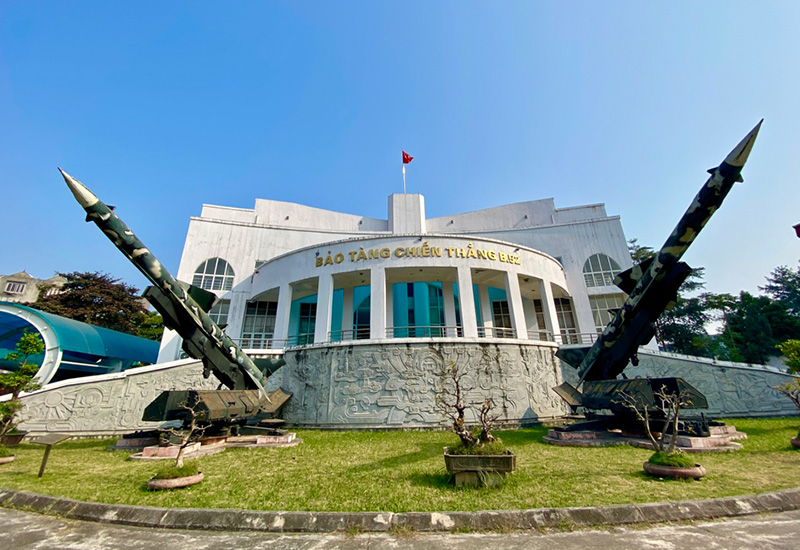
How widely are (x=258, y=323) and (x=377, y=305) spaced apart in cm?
1105

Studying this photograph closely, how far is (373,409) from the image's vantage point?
14.2 metres

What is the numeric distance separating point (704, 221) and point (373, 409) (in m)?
12.5

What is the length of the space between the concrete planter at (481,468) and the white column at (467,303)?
31.6ft

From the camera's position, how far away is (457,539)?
402cm

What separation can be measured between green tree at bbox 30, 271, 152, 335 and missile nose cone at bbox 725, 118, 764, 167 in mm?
38514

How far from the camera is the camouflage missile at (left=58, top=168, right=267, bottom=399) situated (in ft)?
30.6

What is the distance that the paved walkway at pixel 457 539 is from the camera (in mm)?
3783

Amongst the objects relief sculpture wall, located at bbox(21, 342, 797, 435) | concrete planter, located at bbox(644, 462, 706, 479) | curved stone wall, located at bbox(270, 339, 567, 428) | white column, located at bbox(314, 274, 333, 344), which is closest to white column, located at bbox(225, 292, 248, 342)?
relief sculpture wall, located at bbox(21, 342, 797, 435)

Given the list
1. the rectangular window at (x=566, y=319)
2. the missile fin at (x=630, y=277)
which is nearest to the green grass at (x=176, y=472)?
the missile fin at (x=630, y=277)

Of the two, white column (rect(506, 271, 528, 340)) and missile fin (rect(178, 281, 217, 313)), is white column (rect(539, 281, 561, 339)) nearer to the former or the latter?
white column (rect(506, 271, 528, 340))

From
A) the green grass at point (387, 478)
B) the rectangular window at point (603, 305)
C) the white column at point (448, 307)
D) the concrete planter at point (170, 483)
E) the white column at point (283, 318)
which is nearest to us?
the green grass at point (387, 478)

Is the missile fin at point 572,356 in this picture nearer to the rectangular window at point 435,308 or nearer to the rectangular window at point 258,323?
the rectangular window at point 435,308

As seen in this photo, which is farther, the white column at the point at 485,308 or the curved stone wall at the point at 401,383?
the white column at the point at 485,308

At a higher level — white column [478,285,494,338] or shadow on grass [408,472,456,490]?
white column [478,285,494,338]
